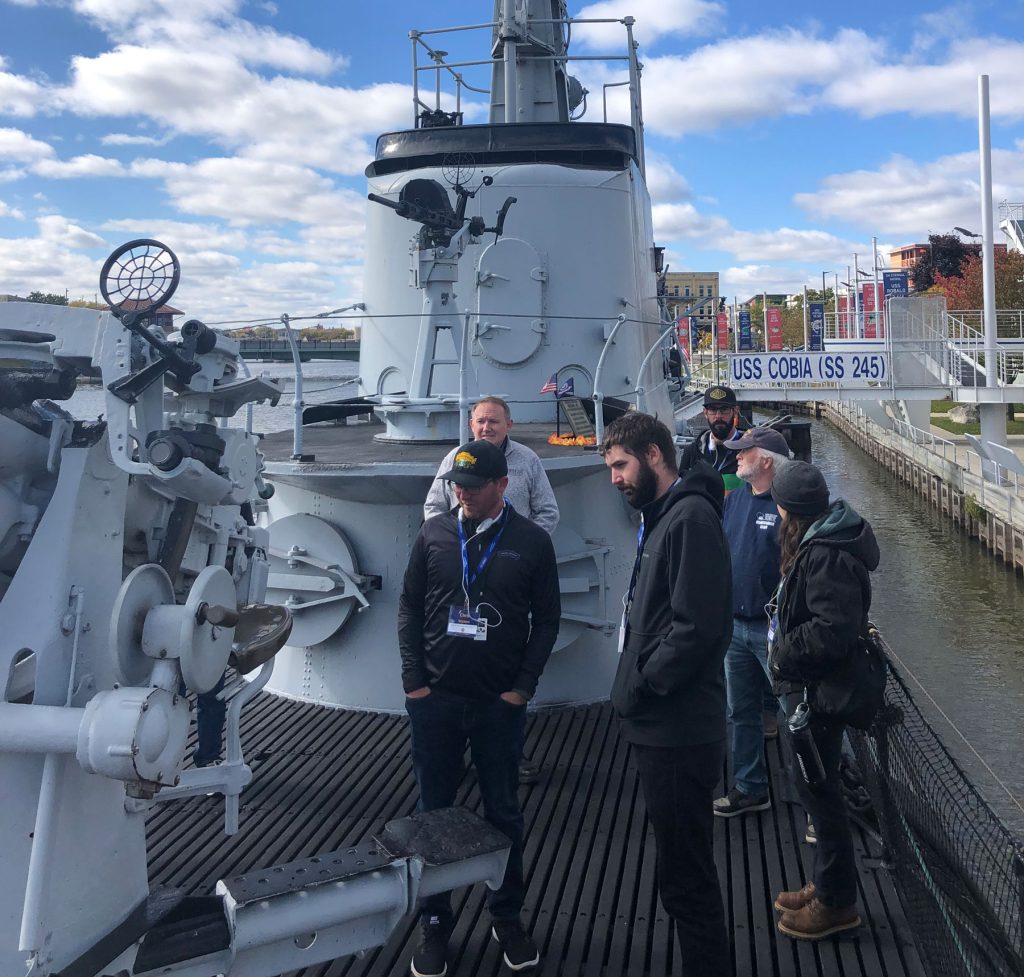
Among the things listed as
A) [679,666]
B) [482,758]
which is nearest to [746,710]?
[482,758]

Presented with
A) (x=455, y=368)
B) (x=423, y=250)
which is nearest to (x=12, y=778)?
(x=423, y=250)

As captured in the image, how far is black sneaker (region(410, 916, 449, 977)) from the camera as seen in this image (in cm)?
327

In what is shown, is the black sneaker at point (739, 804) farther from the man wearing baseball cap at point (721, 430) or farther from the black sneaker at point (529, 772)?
the man wearing baseball cap at point (721, 430)

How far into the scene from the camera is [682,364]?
11391mm

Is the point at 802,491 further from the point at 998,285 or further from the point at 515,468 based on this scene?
the point at 998,285

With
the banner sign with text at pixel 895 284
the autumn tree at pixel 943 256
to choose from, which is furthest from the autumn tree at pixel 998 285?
the autumn tree at pixel 943 256

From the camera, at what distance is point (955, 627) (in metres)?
14.4

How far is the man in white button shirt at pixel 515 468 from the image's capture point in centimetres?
419

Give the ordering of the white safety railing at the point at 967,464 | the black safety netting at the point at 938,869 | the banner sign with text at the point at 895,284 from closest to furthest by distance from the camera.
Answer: the black safety netting at the point at 938,869, the white safety railing at the point at 967,464, the banner sign with text at the point at 895,284

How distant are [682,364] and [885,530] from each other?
1175 cm

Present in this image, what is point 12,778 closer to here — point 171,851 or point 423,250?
point 171,851

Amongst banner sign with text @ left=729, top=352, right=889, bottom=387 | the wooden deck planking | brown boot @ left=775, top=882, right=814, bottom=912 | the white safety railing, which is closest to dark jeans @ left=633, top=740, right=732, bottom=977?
the wooden deck planking

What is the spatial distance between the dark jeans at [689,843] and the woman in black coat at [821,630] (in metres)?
0.53

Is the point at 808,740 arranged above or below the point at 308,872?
above
